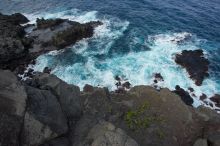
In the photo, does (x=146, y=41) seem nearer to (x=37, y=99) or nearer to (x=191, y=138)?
(x=191, y=138)

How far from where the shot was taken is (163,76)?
50312 mm

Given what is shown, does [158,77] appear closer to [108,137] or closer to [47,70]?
[47,70]

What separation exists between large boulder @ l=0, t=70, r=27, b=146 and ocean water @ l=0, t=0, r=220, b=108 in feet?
80.5

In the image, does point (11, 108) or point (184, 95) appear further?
point (184, 95)

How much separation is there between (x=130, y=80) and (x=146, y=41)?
14.1 m

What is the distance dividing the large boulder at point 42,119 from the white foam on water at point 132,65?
22232mm

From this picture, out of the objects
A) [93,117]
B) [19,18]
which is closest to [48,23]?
[19,18]

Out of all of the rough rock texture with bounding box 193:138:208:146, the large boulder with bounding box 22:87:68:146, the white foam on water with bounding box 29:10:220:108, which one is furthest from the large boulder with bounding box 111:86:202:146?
the white foam on water with bounding box 29:10:220:108

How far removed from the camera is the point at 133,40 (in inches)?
2367

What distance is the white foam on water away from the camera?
48.9m

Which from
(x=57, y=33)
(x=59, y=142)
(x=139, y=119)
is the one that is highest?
(x=59, y=142)

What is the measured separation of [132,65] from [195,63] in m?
11.7

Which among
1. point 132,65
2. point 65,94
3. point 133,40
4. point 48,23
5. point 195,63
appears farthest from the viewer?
point 48,23

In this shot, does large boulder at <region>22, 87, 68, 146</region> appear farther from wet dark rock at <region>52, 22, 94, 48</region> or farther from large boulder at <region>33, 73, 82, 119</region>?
wet dark rock at <region>52, 22, 94, 48</region>
